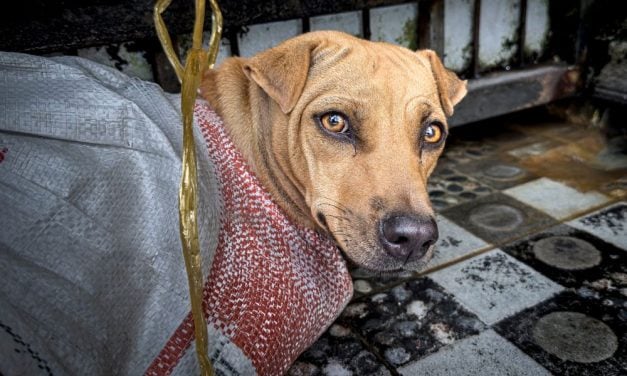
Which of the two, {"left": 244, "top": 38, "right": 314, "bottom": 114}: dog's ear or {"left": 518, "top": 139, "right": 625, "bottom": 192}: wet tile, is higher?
{"left": 244, "top": 38, "right": 314, "bottom": 114}: dog's ear

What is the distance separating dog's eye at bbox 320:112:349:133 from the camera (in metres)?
2.08

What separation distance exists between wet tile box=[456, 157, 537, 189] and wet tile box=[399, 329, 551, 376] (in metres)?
1.75

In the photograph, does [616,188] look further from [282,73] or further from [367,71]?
[282,73]

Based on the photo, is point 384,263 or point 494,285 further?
point 494,285

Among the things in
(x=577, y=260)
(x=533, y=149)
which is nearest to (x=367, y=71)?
(x=577, y=260)

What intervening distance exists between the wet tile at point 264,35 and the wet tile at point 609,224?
2.30 metres

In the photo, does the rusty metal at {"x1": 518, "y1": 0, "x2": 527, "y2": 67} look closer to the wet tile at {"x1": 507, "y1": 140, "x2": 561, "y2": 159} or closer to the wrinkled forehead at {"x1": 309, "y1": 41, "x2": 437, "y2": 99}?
the wet tile at {"x1": 507, "y1": 140, "x2": 561, "y2": 159}

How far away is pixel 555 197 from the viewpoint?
3590 millimetres

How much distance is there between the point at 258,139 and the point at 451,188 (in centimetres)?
203

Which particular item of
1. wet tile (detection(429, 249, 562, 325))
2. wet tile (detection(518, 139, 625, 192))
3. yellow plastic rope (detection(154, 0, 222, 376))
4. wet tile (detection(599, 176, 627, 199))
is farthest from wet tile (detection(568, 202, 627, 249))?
yellow plastic rope (detection(154, 0, 222, 376))

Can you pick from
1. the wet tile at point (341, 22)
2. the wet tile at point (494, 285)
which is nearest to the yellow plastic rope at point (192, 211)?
the wet tile at point (494, 285)

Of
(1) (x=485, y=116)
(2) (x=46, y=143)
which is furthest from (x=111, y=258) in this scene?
(1) (x=485, y=116)

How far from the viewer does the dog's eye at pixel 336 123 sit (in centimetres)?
208

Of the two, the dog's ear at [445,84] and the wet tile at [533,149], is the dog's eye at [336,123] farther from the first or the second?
the wet tile at [533,149]
